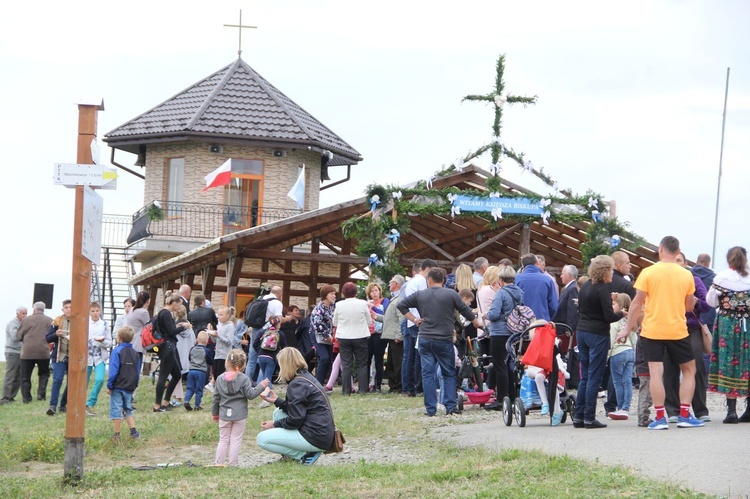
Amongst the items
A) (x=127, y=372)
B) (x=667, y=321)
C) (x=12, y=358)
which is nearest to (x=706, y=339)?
(x=667, y=321)

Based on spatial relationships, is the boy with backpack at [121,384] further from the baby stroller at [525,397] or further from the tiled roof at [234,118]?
the tiled roof at [234,118]

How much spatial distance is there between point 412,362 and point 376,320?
142 centimetres

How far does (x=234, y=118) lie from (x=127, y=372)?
66.5ft

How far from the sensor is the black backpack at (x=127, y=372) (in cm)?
1336

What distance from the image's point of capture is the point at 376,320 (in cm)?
1759

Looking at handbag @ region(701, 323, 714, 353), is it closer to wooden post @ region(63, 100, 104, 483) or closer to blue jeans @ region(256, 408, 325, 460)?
blue jeans @ region(256, 408, 325, 460)

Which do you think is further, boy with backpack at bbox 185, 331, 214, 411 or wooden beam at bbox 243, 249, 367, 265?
wooden beam at bbox 243, 249, 367, 265

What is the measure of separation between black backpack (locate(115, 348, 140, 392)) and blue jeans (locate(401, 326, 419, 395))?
426 centimetres

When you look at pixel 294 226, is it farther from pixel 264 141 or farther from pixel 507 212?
pixel 264 141

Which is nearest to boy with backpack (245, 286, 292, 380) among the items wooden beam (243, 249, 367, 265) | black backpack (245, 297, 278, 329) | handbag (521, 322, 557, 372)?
black backpack (245, 297, 278, 329)

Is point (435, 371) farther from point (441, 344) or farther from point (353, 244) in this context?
point (353, 244)

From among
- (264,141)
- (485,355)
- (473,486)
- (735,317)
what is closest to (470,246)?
(264,141)

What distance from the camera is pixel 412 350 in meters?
16.2

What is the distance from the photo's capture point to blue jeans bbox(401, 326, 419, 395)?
16078 mm
